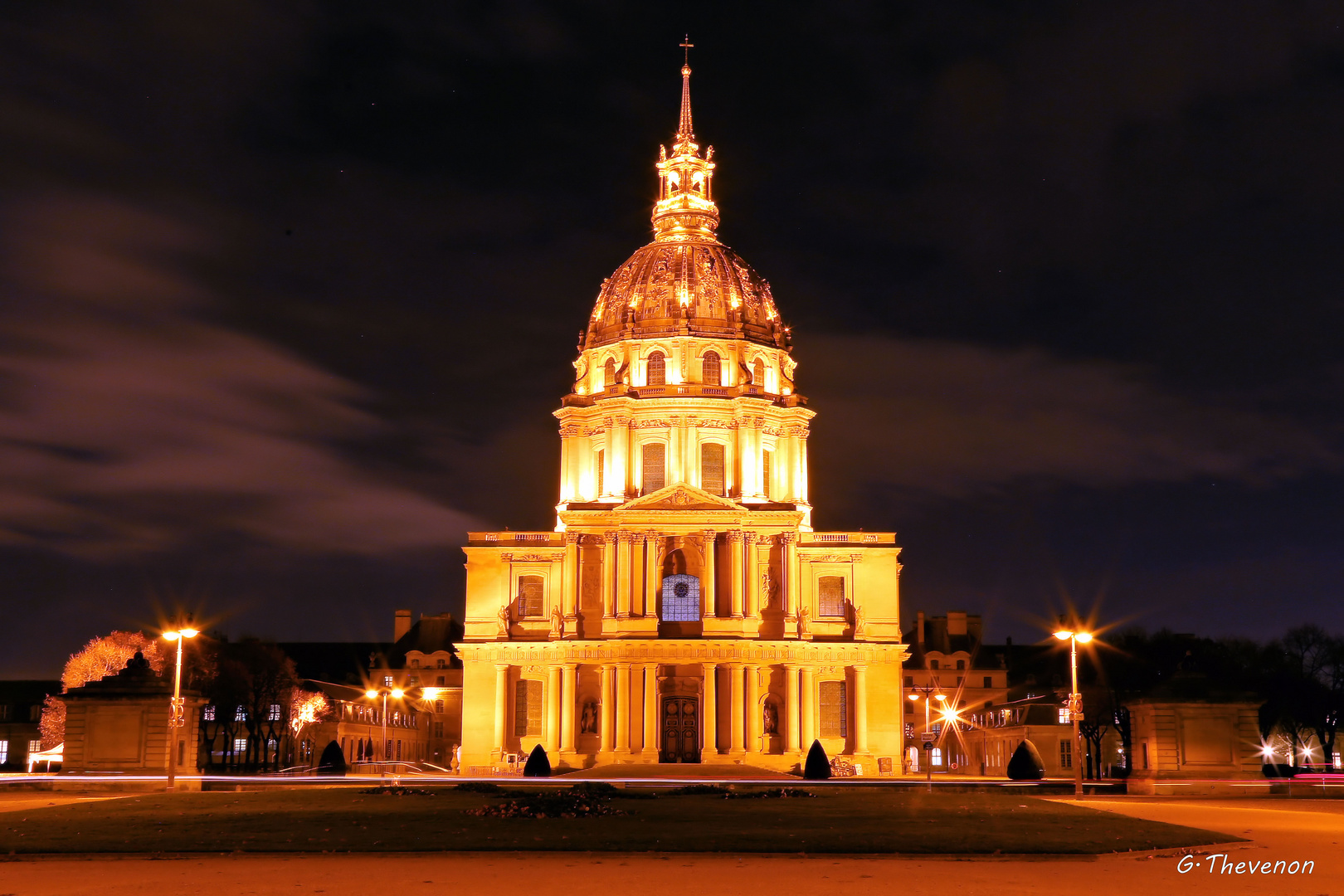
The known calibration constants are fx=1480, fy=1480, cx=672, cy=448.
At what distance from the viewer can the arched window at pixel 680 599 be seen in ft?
276

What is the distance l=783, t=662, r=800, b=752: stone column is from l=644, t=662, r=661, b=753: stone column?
7.14 metres

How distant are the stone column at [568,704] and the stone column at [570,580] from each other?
7.43ft

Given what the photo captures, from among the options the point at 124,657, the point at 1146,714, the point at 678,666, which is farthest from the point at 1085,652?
the point at 124,657

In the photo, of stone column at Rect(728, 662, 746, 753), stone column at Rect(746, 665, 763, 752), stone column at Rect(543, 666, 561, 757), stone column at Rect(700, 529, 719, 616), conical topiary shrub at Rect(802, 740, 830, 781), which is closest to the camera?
conical topiary shrub at Rect(802, 740, 830, 781)

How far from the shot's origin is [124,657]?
87000 millimetres

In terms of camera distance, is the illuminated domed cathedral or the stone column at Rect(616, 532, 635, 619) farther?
the stone column at Rect(616, 532, 635, 619)

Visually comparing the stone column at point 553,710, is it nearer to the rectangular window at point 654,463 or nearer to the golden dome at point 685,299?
the rectangular window at point 654,463

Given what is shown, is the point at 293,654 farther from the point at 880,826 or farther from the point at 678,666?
the point at 880,826

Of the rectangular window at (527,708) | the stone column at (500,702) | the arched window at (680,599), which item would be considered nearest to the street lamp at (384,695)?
the stone column at (500,702)

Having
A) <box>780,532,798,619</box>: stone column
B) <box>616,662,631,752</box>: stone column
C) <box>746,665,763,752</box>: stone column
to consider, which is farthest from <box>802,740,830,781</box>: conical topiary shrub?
<box>780,532,798,619</box>: stone column

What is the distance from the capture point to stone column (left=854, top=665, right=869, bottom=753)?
268 ft

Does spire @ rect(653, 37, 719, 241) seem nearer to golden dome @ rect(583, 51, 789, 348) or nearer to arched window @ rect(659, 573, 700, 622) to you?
golden dome @ rect(583, 51, 789, 348)

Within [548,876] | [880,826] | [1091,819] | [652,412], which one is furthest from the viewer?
[652,412]

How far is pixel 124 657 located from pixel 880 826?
6753 cm
